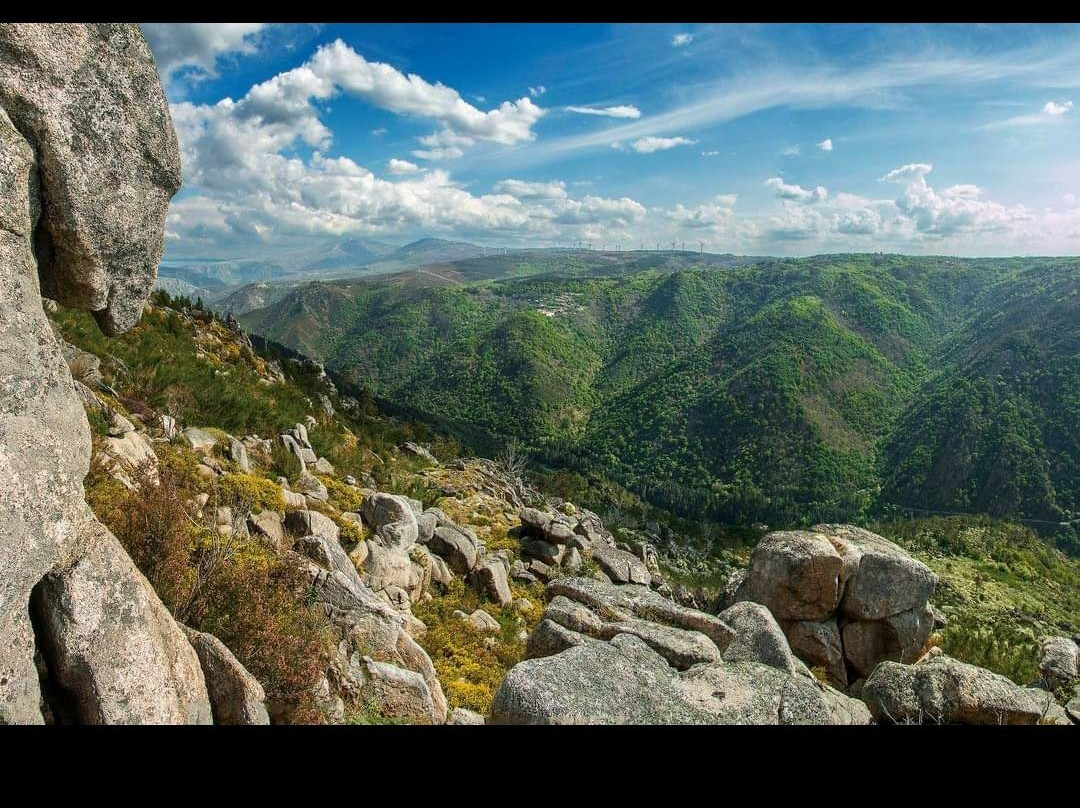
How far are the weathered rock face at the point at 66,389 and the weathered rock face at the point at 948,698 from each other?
12254 mm

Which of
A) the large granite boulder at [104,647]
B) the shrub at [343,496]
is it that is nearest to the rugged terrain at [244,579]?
the large granite boulder at [104,647]

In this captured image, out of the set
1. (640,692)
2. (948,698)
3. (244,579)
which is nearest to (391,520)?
(244,579)

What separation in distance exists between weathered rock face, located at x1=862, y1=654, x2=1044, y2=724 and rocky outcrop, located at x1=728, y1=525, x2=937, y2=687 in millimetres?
5795

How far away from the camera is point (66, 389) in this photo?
16.1 ft

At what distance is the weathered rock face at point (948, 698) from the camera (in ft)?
36.0

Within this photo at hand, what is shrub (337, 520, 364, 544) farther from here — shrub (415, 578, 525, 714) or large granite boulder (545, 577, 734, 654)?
large granite boulder (545, 577, 734, 654)

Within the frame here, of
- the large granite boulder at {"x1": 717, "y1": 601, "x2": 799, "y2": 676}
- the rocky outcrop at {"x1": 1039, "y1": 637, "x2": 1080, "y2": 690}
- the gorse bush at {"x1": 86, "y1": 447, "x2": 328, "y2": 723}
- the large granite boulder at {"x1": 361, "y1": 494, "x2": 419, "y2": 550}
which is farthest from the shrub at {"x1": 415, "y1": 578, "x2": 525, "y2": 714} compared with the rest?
the rocky outcrop at {"x1": 1039, "y1": 637, "x2": 1080, "y2": 690}

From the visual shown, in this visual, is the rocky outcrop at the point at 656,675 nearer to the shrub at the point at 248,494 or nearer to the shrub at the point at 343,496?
the shrub at the point at 248,494

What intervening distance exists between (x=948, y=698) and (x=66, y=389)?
48.0 feet

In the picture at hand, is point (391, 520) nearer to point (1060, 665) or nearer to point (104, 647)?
point (104, 647)

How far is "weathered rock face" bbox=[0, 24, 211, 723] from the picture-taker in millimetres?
4383

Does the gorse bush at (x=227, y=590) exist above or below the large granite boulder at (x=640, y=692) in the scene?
above

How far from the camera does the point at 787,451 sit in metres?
168

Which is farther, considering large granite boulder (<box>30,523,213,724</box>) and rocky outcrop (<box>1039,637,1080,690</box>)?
rocky outcrop (<box>1039,637,1080,690</box>)
